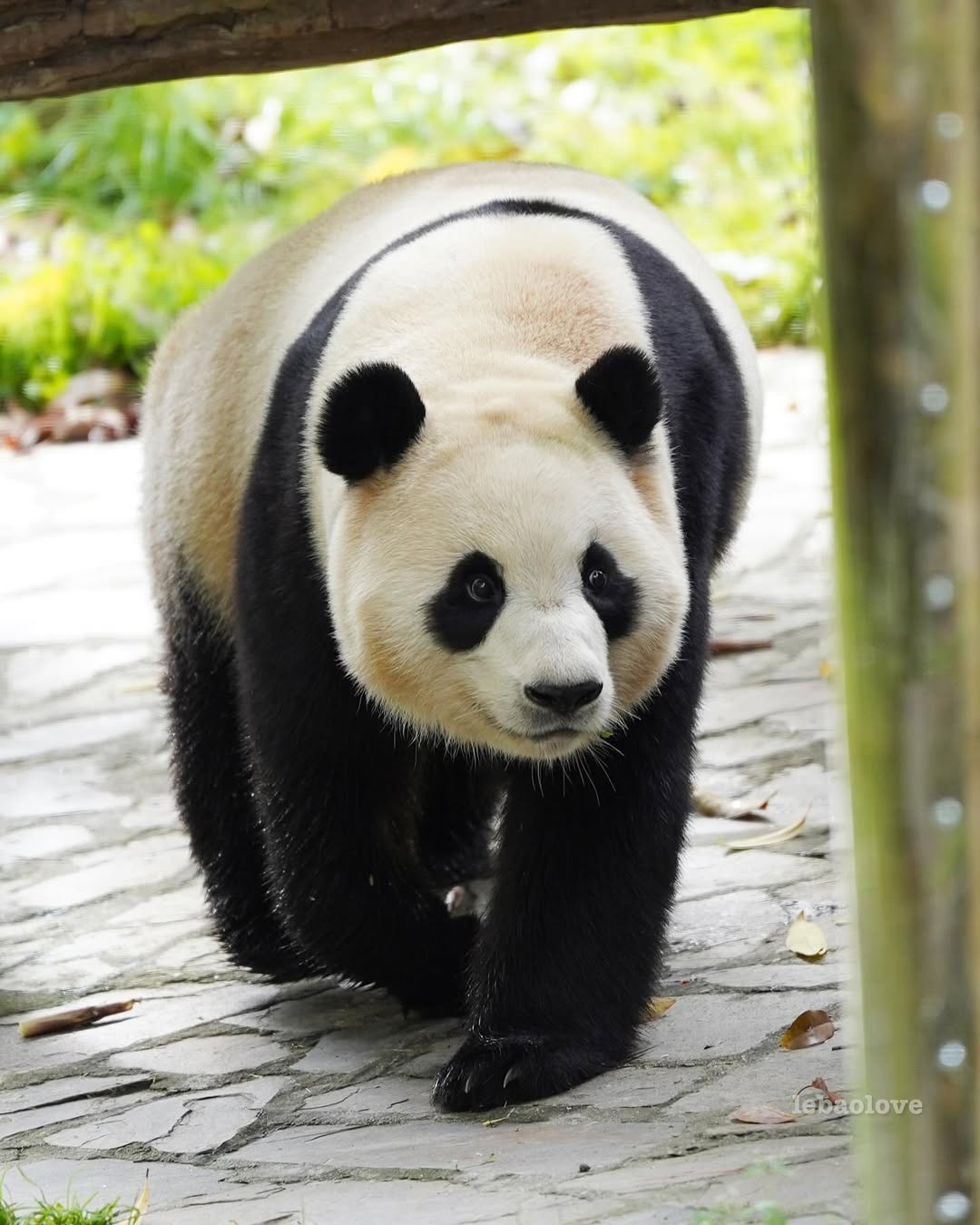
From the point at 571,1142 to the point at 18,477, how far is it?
230 inches

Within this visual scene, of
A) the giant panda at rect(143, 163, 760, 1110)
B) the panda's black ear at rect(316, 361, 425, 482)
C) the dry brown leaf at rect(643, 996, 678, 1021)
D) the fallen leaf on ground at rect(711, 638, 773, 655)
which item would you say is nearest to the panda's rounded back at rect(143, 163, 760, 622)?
the giant panda at rect(143, 163, 760, 1110)

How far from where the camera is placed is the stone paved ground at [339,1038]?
9.16 feet

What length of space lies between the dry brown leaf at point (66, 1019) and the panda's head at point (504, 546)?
1124 millimetres

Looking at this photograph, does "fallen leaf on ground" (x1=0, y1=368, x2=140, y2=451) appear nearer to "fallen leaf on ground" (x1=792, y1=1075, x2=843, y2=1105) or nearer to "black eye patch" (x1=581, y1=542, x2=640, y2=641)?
"black eye patch" (x1=581, y1=542, x2=640, y2=641)

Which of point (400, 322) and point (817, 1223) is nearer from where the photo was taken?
point (817, 1223)

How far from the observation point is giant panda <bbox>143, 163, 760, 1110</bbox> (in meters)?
3.04

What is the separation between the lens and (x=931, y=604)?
5.45 ft

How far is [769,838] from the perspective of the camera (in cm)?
447

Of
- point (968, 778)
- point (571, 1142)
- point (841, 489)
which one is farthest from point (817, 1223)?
point (841, 489)

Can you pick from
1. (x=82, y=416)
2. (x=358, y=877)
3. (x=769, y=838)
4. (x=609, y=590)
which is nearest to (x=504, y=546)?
(x=609, y=590)

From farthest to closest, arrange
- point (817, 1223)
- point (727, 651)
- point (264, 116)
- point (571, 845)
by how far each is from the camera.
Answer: point (264, 116) → point (727, 651) → point (571, 845) → point (817, 1223)

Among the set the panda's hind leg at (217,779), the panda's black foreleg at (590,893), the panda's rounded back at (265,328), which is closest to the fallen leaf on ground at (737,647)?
the panda's rounded back at (265,328)

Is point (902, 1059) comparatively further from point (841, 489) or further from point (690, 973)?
point (690, 973)

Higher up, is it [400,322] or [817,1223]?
[400,322]
